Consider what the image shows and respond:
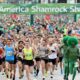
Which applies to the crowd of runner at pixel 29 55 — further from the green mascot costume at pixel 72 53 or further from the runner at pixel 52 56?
the green mascot costume at pixel 72 53

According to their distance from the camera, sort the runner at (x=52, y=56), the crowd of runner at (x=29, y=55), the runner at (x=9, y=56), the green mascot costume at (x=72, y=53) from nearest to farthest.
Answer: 1. the green mascot costume at (x=72, y=53)
2. the crowd of runner at (x=29, y=55)
3. the runner at (x=9, y=56)
4. the runner at (x=52, y=56)

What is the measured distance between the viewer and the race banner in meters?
30.4

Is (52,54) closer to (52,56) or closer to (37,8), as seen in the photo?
(52,56)

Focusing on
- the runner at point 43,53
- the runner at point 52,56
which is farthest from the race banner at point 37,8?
the runner at point 43,53

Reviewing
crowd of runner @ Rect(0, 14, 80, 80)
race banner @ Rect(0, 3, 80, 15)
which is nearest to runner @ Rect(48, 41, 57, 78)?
crowd of runner @ Rect(0, 14, 80, 80)

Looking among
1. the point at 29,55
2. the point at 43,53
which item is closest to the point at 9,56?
the point at 29,55

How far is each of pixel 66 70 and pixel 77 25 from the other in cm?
1488

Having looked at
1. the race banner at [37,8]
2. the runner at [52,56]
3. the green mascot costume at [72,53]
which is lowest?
the race banner at [37,8]

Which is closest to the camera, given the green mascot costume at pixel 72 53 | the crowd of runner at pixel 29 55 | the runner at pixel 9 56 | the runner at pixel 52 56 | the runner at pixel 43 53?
the green mascot costume at pixel 72 53

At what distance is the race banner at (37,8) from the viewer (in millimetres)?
30391

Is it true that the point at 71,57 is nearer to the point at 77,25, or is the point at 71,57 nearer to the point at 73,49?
the point at 73,49

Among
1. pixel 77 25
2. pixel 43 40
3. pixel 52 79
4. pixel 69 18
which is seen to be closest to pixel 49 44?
pixel 43 40

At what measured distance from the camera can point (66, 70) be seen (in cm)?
1633

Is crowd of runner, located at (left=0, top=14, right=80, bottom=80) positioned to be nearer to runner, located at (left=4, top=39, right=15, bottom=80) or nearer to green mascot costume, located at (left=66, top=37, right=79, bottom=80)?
runner, located at (left=4, top=39, right=15, bottom=80)
